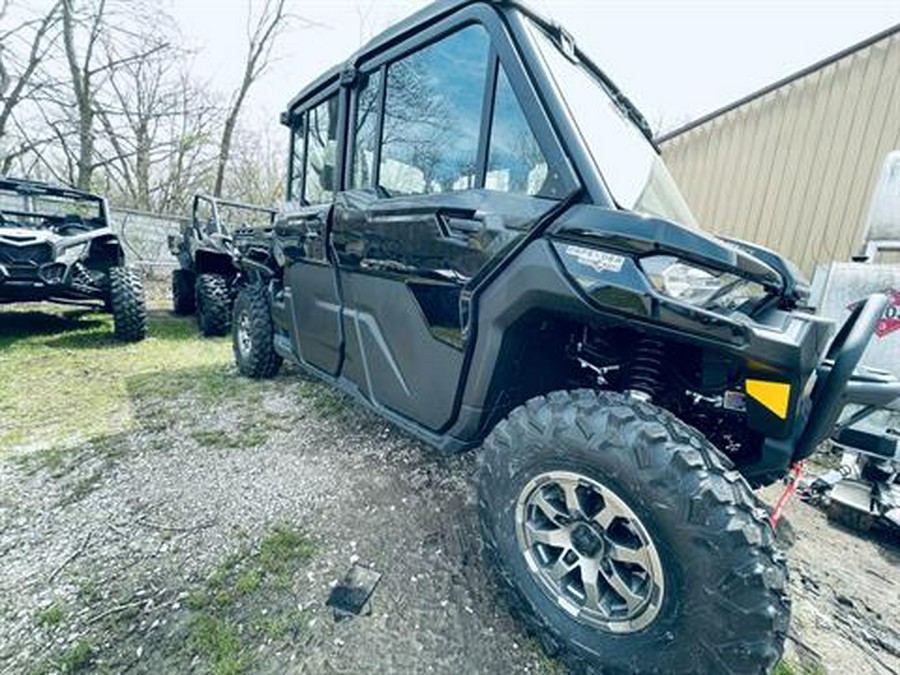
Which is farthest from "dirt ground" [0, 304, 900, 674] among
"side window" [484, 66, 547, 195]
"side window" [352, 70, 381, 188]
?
"side window" [352, 70, 381, 188]

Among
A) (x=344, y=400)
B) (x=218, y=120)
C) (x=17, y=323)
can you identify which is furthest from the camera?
(x=218, y=120)

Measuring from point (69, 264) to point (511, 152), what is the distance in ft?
18.3

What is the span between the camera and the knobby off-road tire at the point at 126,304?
16.9ft

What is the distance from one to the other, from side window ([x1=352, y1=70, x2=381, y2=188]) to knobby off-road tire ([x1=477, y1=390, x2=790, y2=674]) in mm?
1718

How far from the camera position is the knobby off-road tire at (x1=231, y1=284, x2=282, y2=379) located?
402cm

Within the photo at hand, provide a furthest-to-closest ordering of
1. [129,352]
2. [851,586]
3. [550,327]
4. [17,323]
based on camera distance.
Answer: [17,323] → [129,352] → [851,586] → [550,327]

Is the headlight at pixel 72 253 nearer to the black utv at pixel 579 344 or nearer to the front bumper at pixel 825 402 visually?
the black utv at pixel 579 344

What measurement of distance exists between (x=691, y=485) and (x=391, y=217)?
171 cm

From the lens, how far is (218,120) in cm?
1667

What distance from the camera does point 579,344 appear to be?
1913 millimetres

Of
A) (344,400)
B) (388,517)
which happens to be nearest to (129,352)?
(344,400)

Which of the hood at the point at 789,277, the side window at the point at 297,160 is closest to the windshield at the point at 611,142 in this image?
the hood at the point at 789,277

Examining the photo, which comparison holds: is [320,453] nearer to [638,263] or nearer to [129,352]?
[638,263]

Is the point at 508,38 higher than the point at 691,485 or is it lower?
higher
